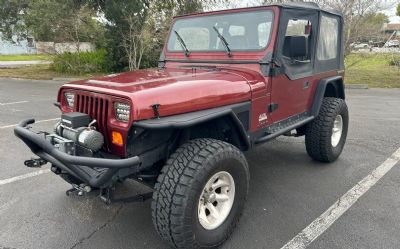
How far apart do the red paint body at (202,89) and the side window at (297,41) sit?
20 cm

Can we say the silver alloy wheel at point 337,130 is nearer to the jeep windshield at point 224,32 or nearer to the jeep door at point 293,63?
the jeep door at point 293,63

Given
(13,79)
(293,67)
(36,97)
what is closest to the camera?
(293,67)

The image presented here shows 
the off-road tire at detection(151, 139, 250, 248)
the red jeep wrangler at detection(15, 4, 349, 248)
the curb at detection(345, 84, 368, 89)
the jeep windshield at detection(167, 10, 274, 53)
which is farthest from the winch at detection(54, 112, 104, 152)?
the curb at detection(345, 84, 368, 89)

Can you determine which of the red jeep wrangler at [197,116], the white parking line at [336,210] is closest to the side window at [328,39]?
the red jeep wrangler at [197,116]

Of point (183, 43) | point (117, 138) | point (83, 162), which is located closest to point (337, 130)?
point (183, 43)

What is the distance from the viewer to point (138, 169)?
2.68 m

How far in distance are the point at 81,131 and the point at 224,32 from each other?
80.4 inches

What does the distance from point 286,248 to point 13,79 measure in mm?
16426

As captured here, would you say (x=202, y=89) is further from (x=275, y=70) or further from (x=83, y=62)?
(x=83, y=62)

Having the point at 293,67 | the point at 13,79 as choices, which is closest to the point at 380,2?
the point at 293,67

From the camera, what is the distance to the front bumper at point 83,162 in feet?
7.63

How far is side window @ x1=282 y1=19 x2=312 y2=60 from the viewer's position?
3.52 meters

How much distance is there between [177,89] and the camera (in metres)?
2.76

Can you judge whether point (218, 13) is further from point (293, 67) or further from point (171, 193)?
point (171, 193)
